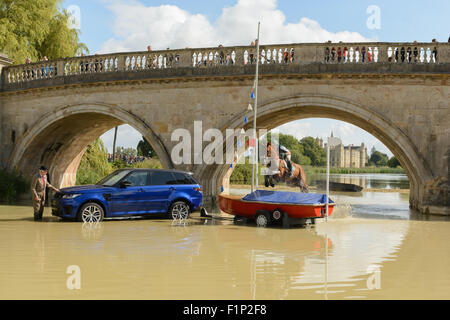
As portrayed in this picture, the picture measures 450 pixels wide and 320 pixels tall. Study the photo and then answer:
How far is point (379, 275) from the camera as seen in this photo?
652 cm

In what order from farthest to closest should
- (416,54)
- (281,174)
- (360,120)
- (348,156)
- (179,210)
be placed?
(348,156) → (360,120) → (416,54) → (281,174) → (179,210)

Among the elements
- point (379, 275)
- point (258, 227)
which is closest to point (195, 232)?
point (258, 227)

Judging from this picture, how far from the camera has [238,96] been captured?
16500mm

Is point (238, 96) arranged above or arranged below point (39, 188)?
above

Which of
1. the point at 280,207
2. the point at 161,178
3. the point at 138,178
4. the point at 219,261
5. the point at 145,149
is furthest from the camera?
the point at 145,149

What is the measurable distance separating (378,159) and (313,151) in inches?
1914

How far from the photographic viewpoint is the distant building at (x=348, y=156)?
12662cm

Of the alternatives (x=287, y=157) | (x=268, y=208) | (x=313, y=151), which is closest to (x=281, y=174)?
(x=287, y=157)

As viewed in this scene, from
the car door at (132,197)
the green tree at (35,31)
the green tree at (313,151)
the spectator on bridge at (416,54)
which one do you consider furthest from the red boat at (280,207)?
the green tree at (313,151)

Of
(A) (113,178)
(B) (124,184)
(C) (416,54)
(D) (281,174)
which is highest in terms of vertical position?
(C) (416,54)

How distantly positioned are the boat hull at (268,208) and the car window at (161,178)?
1.41 m

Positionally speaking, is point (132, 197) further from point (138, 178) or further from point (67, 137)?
point (67, 137)

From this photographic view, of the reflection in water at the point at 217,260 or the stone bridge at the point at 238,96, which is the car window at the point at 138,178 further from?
the stone bridge at the point at 238,96

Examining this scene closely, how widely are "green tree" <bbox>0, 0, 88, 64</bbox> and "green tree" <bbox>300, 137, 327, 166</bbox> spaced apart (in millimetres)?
90090
